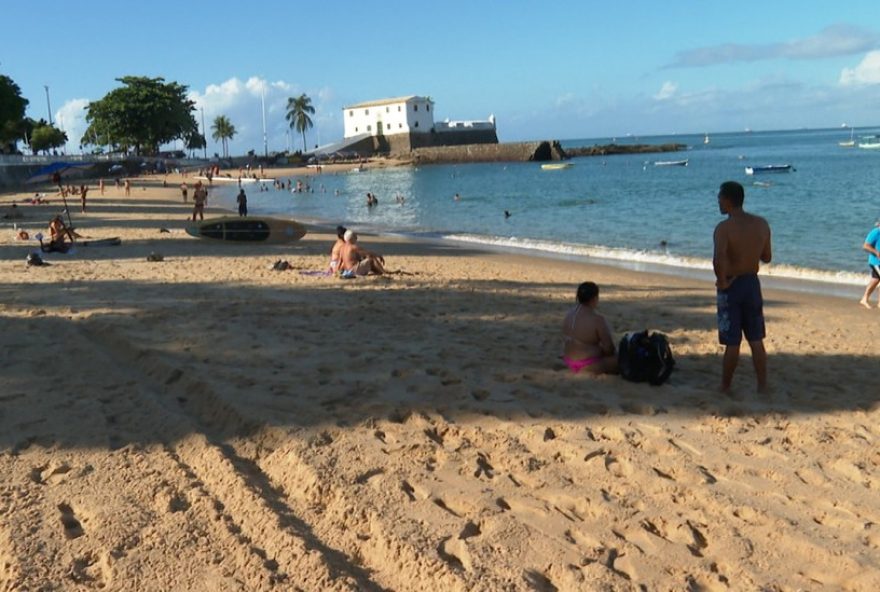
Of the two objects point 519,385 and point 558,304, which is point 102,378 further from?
point 558,304

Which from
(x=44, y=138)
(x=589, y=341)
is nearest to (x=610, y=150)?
(x=44, y=138)

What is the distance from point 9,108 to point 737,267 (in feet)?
229

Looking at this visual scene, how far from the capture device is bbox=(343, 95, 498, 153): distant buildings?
109 m

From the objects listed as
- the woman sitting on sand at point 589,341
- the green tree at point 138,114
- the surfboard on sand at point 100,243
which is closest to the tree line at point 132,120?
the green tree at point 138,114

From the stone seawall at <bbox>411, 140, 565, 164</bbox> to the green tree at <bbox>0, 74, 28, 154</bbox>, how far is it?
163 feet

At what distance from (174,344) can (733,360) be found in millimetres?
4978

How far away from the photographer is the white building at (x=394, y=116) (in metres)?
109

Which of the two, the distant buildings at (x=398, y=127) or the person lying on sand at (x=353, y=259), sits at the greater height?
the distant buildings at (x=398, y=127)

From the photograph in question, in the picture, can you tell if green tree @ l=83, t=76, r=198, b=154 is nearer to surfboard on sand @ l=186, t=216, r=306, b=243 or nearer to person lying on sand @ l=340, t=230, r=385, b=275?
surfboard on sand @ l=186, t=216, r=306, b=243

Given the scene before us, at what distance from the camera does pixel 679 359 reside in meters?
7.02

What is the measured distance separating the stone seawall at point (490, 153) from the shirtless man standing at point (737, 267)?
323 ft

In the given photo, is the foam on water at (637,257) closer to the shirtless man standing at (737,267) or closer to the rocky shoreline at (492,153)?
the shirtless man standing at (737,267)

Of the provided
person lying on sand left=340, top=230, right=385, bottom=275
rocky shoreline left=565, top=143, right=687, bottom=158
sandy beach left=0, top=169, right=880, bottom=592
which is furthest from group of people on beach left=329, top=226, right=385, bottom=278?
rocky shoreline left=565, top=143, right=687, bottom=158

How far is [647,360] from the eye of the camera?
5789 millimetres
